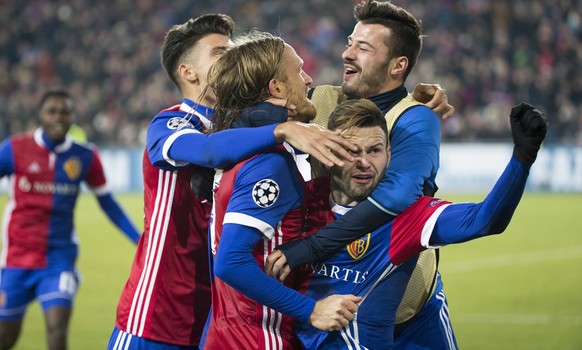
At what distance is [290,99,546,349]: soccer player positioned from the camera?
3311 millimetres

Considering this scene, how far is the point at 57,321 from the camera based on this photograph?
21.8 ft

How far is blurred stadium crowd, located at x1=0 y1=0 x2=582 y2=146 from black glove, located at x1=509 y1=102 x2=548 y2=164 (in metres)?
17.0

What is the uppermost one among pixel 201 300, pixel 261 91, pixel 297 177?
pixel 261 91

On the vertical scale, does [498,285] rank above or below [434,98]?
below

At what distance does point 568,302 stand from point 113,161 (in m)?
14.3

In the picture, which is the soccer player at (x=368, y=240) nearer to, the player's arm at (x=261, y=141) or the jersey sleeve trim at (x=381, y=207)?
the jersey sleeve trim at (x=381, y=207)

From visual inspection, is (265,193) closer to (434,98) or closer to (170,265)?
(170,265)

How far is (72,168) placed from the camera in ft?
24.7

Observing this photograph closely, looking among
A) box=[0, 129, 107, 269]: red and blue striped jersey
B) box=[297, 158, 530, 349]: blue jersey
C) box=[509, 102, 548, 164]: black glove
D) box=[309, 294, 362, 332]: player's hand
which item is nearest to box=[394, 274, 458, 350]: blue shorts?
box=[297, 158, 530, 349]: blue jersey

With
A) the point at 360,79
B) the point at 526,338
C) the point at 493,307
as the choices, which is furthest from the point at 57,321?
the point at 493,307

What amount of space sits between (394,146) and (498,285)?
801cm

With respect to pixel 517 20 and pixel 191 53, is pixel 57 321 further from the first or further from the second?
pixel 517 20

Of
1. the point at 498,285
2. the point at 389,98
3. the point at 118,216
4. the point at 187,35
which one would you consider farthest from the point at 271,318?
the point at 498,285

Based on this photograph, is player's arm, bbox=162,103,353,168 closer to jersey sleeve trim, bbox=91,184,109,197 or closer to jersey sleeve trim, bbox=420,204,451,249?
jersey sleeve trim, bbox=420,204,451,249
